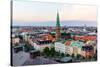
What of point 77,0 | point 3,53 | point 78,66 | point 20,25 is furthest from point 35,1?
point 78,66

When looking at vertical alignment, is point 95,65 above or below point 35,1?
below

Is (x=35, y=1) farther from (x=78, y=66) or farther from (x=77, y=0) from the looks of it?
(x=78, y=66)

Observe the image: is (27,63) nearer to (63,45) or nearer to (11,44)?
(11,44)

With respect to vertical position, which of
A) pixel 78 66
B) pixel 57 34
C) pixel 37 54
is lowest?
pixel 78 66

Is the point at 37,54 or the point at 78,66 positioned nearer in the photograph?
the point at 37,54

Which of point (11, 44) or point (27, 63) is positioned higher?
point (11, 44)

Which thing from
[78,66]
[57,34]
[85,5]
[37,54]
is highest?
[85,5]

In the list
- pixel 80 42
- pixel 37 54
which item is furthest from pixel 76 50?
pixel 37 54

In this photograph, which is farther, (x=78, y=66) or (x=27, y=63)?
(x=78, y=66)
